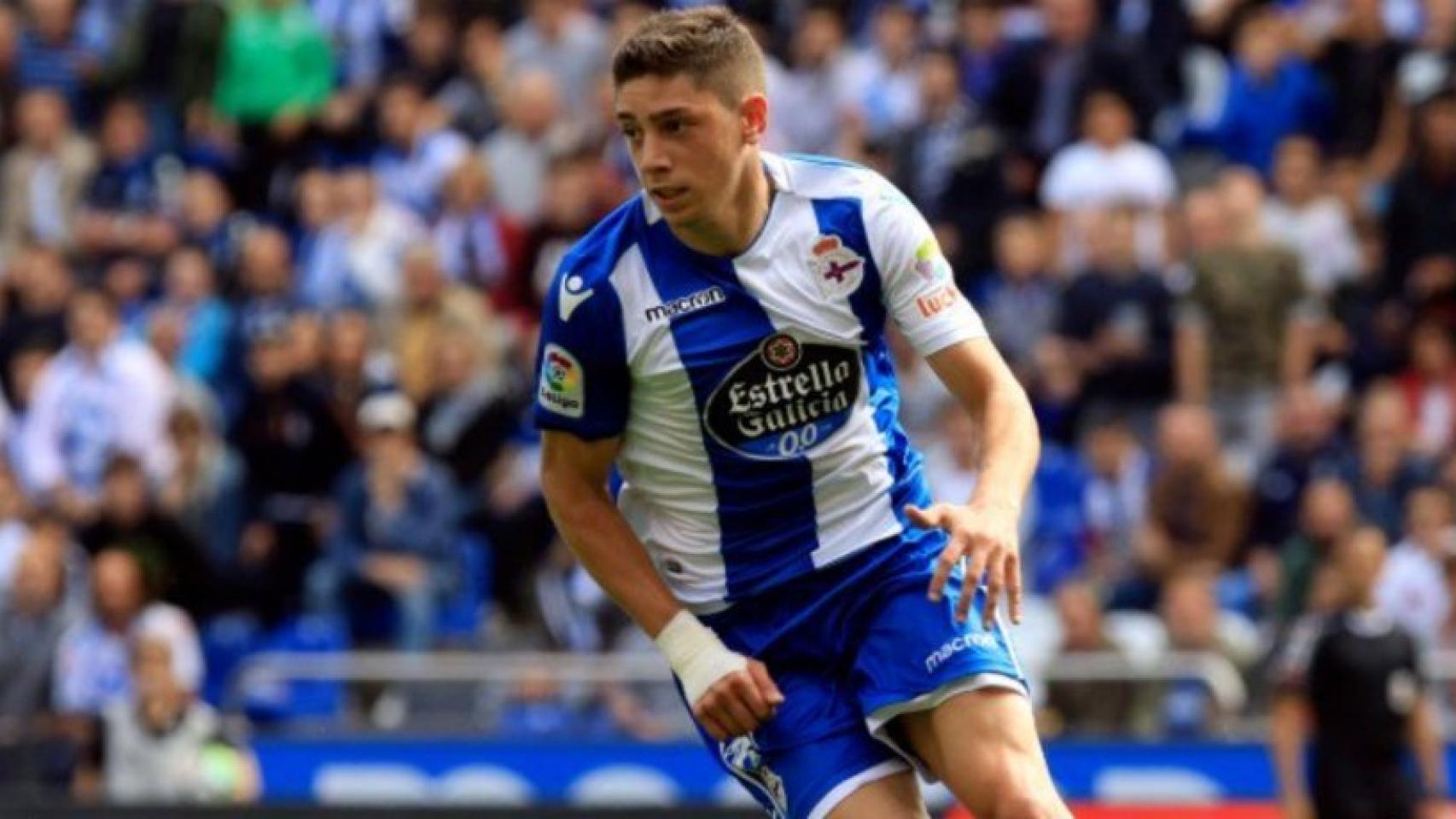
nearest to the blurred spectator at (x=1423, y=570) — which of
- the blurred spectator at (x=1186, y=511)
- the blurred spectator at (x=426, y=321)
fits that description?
the blurred spectator at (x=1186, y=511)

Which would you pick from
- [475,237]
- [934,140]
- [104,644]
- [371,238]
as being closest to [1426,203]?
[934,140]

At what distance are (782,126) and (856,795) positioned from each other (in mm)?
10472

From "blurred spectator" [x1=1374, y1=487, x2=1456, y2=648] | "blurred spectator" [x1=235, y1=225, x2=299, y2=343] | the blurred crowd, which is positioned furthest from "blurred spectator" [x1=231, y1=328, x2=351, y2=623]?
"blurred spectator" [x1=1374, y1=487, x2=1456, y2=648]

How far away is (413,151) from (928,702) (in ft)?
38.6

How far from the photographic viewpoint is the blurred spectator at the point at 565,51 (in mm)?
17891

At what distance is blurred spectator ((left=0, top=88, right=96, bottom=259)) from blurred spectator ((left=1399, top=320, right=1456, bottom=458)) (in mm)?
8138

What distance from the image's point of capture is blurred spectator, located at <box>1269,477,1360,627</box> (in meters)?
14.3

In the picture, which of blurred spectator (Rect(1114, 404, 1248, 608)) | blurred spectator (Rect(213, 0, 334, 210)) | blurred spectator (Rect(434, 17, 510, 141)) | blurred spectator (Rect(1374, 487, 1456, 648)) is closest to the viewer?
blurred spectator (Rect(1374, 487, 1456, 648))

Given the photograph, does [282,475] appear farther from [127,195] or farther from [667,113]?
[667,113]

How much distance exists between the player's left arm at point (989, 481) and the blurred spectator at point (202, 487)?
9.93 metres

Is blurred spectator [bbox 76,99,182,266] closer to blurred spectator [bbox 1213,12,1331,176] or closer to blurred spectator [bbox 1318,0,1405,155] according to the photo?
blurred spectator [bbox 1213,12,1331,176]

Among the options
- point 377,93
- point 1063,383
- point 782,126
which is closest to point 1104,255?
point 1063,383

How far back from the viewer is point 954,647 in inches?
262

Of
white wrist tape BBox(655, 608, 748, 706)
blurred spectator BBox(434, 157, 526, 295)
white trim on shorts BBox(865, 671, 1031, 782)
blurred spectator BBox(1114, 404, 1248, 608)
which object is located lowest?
blurred spectator BBox(1114, 404, 1248, 608)
